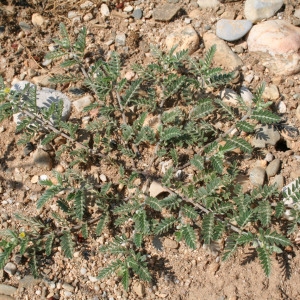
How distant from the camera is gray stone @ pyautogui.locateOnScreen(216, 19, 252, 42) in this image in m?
4.10

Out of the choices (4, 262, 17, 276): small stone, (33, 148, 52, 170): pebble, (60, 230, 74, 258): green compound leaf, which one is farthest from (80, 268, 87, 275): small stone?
(33, 148, 52, 170): pebble

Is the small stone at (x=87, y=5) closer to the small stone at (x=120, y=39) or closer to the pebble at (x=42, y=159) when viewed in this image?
the small stone at (x=120, y=39)

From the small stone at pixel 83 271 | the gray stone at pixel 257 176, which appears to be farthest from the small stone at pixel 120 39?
the small stone at pixel 83 271

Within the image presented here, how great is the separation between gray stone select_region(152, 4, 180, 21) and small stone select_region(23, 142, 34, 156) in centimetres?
167

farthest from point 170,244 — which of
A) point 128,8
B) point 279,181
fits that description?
point 128,8

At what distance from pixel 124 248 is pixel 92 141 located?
1.02 m

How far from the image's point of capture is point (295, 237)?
358cm

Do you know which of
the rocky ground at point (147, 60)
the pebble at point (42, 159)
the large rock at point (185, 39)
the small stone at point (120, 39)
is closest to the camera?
the rocky ground at point (147, 60)

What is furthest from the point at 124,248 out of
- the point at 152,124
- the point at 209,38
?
the point at 209,38

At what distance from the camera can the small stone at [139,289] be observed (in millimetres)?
3500

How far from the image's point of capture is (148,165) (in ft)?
12.5

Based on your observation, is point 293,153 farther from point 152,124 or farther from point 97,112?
point 97,112

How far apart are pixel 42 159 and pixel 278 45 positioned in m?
2.29

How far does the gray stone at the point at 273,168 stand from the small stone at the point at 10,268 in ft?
7.30
